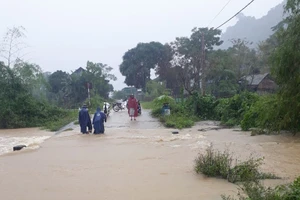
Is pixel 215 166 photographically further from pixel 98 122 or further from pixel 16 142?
pixel 16 142

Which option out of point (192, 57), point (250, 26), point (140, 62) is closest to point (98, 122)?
point (192, 57)

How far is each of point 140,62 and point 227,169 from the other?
45.3 metres

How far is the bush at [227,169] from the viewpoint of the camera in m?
6.88

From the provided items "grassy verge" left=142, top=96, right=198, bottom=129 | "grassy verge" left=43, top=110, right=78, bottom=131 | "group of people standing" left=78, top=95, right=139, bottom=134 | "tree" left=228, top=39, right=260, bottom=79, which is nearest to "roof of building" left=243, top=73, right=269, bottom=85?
"tree" left=228, top=39, right=260, bottom=79

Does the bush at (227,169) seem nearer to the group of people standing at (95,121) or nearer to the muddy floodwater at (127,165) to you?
the muddy floodwater at (127,165)

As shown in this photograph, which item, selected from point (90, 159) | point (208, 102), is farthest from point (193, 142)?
point (208, 102)

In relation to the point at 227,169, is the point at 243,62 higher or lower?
higher

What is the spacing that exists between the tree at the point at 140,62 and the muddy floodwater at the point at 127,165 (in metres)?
35.6

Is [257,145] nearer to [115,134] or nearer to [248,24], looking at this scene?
[115,134]

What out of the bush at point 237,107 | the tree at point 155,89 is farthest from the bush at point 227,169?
the tree at point 155,89

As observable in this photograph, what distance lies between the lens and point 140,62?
51938mm

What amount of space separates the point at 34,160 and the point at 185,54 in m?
26.4

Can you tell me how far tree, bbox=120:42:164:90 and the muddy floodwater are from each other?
3558 centimetres

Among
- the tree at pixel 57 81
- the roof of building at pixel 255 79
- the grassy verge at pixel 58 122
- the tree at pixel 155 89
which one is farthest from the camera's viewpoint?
the tree at pixel 57 81
